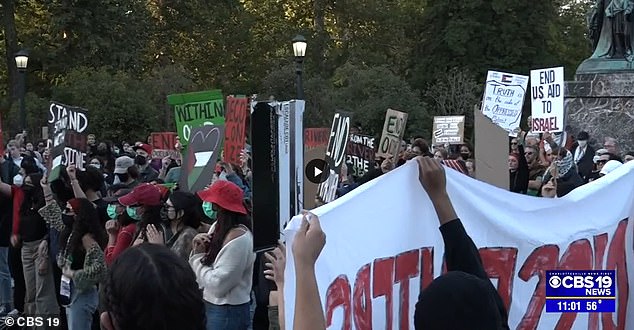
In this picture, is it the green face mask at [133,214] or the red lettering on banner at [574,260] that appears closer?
the red lettering on banner at [574,260]

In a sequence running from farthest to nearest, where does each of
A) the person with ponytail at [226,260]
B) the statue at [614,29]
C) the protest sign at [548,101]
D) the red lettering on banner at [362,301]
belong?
the statue at [614,29]
the protest sign at [548,101]
the person with ponytail at [226,260]
the red lettering on banner at [362,301]

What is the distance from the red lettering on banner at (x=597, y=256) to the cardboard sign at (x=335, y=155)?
1699 millimetres

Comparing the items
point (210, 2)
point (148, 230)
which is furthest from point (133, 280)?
point (210, 2)

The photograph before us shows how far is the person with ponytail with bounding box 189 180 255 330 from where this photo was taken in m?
6.30

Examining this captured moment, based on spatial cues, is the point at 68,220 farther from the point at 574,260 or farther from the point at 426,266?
the point at 574,260

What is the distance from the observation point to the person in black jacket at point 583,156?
13.0 metres

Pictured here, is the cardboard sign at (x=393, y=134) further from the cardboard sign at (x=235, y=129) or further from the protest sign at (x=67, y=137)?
the protest sign at (x=67, y=137)

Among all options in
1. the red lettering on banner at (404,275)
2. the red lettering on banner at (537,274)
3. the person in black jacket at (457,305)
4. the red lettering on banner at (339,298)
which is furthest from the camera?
the red lettering on banner at (537,274)

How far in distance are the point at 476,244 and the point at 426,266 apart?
1.17ft

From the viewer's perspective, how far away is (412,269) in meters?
4.74

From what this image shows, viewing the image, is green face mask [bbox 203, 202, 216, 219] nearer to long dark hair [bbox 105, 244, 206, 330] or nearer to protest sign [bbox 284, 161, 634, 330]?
protest sign [bbox 284, 161, 634, 330]

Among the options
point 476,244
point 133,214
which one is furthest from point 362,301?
point 133,214

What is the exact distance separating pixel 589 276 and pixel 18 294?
7153 millimetres

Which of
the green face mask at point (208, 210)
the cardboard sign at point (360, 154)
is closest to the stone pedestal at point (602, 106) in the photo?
the cardboard sign at point (360, 154)
